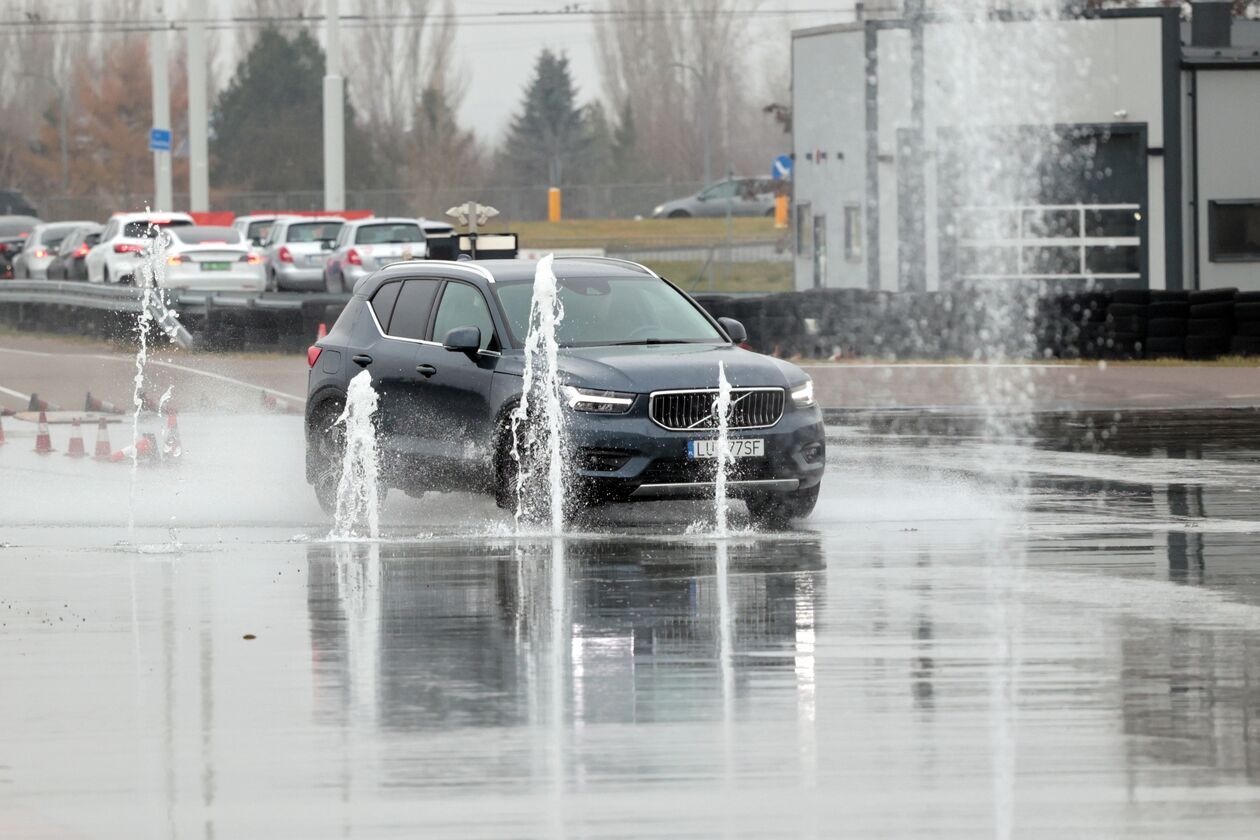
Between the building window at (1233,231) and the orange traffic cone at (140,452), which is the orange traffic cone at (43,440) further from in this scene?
the building window at (1233,231)

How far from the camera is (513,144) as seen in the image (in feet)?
400

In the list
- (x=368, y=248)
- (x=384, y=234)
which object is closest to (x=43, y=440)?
(x=368, y=248)

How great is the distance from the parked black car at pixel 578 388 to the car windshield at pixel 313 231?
30.5m

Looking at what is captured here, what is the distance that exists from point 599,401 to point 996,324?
18.6 metres

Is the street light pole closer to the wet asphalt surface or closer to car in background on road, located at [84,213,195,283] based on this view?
car in background on road, located at [84,213,195,283]

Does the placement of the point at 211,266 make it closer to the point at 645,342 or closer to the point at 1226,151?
the point at 1226,151

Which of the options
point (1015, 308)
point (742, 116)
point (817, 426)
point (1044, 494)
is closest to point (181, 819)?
point (817, 426)

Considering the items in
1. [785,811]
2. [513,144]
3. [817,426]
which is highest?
[513,144]

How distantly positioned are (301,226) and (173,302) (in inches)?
518

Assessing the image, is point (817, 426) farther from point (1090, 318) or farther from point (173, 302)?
point (173, 302)

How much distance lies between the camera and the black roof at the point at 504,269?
15.7m

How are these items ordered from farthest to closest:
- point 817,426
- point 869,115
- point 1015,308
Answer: point 869,115 → point 1015,308 → point 817,426

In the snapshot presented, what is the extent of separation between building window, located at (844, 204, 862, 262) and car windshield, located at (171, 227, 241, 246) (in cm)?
1077

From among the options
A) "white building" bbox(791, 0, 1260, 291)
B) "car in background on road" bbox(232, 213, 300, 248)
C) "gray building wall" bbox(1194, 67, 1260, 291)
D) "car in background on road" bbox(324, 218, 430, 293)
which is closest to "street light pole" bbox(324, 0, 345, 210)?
"car in background on road" bbox(232, 213, 300, 248)
